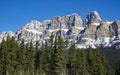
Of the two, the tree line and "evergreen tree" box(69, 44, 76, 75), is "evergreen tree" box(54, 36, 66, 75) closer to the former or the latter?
the tree line

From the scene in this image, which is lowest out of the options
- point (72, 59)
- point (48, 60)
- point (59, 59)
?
point (59, 59)

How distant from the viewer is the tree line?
80125 mm

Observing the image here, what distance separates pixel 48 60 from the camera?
291ft

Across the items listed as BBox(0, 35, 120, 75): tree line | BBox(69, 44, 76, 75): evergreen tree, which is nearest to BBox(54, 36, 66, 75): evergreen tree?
BBox(0, 35, 120, 75): tree line

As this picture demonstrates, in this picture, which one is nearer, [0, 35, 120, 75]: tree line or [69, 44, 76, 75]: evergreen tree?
[0, 35, 120, 75]: tree line

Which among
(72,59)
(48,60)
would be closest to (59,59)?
(48,60)

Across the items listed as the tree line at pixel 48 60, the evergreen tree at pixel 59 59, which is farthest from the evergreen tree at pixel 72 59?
the evergreen tree at pixel 59 59

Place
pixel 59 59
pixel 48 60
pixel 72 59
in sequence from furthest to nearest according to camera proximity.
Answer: pixel 72 59
pixel 48 60
pixel 59 59

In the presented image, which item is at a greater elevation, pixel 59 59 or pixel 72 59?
pixel 72 59

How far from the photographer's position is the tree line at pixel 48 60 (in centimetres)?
8012

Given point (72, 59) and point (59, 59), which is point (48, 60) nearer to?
point (72, 59)

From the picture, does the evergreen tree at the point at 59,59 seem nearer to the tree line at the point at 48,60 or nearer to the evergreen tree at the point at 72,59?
the tree line at the point at 48,60

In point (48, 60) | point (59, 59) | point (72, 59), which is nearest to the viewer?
point (59, 59)

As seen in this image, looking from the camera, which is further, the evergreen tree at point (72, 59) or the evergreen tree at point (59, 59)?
the evergreen tree at point (72, 59)
